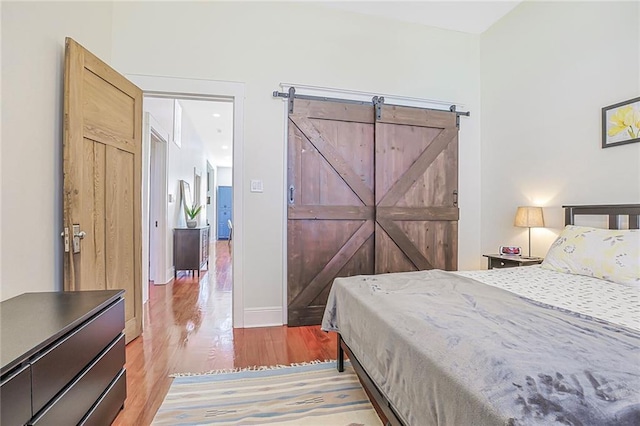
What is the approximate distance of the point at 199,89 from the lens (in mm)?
2715

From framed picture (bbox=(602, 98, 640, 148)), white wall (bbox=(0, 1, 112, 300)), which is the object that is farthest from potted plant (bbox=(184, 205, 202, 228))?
framed picture (bbox=(602, 98, 640, 148))

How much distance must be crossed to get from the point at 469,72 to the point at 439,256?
2155 millimetres

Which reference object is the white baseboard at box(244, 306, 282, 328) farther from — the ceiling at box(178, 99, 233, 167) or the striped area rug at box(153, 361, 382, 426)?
the ceiling at box(178, 99, 233, 167)

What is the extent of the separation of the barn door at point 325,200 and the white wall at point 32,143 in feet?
5.57

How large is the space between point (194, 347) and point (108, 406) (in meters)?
0.92

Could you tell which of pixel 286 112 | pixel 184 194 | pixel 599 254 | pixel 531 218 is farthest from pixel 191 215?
pixel 599 254

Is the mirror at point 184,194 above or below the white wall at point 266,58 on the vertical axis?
below

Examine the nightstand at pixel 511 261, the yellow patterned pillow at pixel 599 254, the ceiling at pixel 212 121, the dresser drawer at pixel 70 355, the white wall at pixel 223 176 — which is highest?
the ceiling at pixel 212 121

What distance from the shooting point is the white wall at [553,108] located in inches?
87.4

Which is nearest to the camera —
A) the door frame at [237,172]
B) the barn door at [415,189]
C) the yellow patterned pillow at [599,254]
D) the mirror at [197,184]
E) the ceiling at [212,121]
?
the yellow patterned pillow at [599,254]

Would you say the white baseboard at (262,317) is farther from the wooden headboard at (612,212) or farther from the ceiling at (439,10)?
the ceiling at (439,10)

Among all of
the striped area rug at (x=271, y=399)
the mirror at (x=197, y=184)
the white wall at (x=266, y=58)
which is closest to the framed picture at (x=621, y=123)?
the white wall at (x=266, y=58)

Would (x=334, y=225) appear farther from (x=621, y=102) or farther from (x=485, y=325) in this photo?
(x=621, y=102)

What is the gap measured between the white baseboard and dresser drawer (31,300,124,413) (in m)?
1.35
